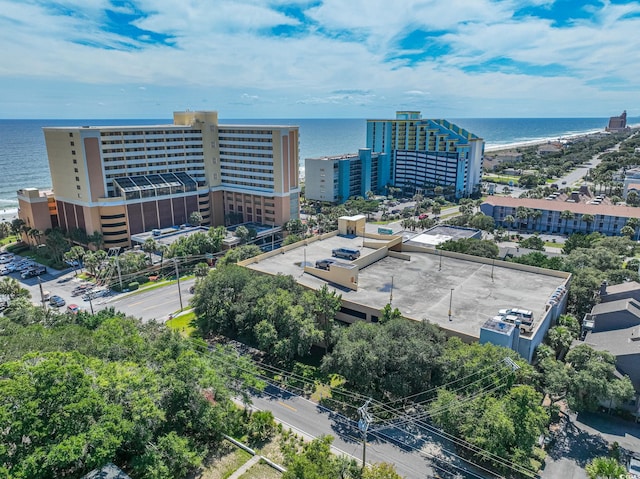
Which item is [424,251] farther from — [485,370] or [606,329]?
[485,370]

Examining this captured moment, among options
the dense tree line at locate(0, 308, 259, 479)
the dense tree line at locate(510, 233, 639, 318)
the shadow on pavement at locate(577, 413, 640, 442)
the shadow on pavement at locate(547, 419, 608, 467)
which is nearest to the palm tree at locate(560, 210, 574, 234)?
the dense tree line at locate(510, 233, 639, 318)

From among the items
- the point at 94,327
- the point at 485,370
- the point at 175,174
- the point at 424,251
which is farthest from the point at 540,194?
the point at 94,327

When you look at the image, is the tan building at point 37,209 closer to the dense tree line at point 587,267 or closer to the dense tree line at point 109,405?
the dense tree line at point 109,405

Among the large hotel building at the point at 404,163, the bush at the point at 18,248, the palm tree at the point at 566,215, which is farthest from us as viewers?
the large hotel building at the point at 404,163

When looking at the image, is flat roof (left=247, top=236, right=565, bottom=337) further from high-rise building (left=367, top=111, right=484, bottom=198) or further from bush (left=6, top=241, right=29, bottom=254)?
high-rise building (left=367, top=111, right=484, bottom=198)

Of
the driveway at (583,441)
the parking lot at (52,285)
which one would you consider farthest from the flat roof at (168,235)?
the driveway at (583,441)

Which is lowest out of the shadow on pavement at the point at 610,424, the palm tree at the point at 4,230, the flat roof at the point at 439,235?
the shadow on pavement at the point at 610,424

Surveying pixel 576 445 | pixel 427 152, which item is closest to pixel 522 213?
pixel 427 152
